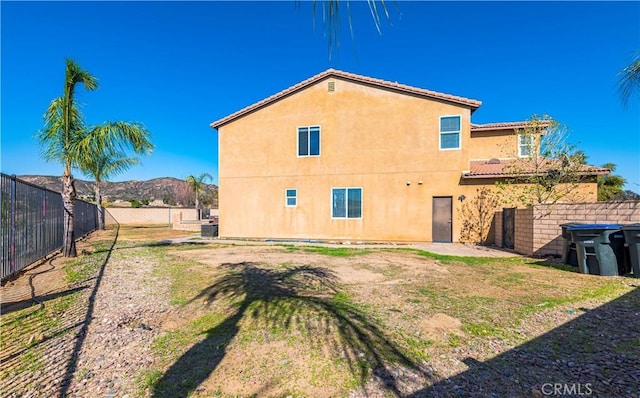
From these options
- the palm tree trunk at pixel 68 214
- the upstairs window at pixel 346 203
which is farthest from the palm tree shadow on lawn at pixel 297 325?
the upstairs window at pixel 346 203

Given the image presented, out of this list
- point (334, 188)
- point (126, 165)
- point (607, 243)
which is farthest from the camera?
point (126, 165)

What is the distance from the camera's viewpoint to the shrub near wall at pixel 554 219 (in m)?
8.02

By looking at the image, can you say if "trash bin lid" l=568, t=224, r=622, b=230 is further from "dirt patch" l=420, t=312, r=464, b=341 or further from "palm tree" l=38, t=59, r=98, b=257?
"palm tree" l=38, t=59, r=98, b=257

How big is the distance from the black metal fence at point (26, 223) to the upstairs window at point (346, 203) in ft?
34.0

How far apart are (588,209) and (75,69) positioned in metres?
15.6

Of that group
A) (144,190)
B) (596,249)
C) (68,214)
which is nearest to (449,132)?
(596,249)

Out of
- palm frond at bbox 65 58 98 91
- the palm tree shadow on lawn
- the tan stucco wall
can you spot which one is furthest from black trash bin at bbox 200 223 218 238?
the palm tree shadow on lawn

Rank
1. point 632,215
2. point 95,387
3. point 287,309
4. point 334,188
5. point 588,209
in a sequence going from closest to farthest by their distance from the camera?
point 95,387
point 287,309
point 632,215
point 588,209
point 334,188

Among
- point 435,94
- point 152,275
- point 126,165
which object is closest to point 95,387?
point 152,275

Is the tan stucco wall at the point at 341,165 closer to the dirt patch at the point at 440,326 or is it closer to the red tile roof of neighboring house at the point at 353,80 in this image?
the red tile roof of neighboring house at the point at 353,80

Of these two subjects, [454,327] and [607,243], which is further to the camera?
[607,243]

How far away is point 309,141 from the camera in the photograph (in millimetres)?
14797

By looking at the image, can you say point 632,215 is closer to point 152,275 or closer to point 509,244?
point 509,244

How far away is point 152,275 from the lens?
694 cm
